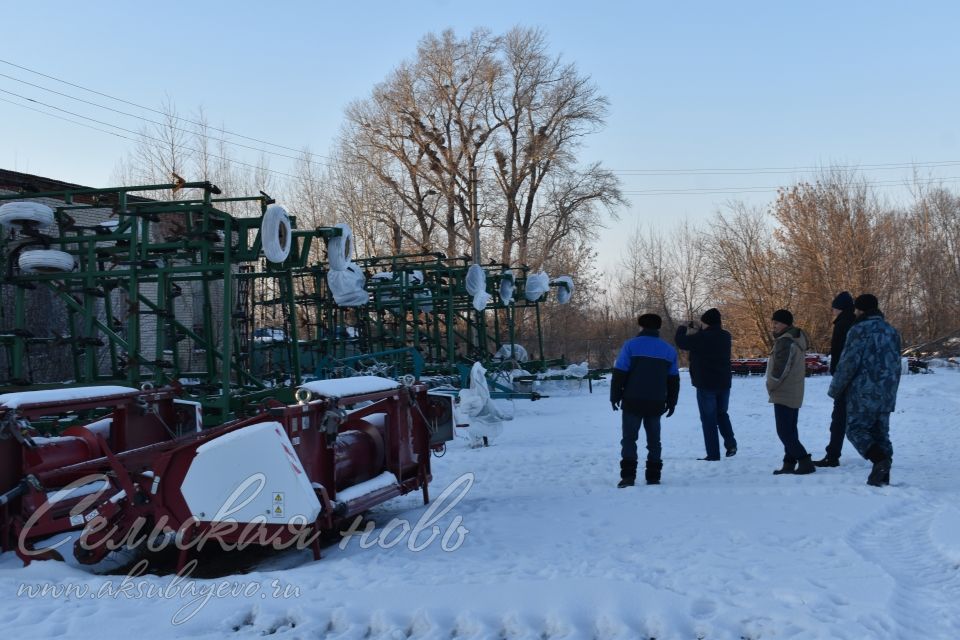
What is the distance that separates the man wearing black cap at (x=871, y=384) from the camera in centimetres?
659

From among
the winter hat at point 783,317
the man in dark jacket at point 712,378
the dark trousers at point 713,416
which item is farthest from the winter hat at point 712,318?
the winter hat at point 783,317

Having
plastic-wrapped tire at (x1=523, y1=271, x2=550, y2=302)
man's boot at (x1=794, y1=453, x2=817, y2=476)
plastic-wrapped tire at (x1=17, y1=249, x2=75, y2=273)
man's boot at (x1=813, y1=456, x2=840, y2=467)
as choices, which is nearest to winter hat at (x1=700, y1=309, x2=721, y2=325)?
man's boot at (x1=813, y1=456, x2=840, y2=467)

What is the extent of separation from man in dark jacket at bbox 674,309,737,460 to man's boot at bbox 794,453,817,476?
1.13 metres

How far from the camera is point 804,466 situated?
7.26 m

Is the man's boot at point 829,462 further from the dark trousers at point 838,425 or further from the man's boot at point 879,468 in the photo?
the man's boot at point 879,468

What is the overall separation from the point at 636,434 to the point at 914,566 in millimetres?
2839

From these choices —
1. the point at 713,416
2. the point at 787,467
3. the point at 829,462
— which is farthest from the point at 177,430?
the point at 829,462

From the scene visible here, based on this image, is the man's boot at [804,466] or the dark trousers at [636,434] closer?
the dark trousers at [636,434]

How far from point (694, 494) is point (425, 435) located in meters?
2.21

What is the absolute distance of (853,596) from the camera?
3.92 meters

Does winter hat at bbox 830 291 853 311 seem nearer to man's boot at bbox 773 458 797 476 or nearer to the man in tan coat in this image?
the man in tan coat

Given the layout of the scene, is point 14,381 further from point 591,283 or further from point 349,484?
point 591,283

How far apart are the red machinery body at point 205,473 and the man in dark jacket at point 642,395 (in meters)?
1.86

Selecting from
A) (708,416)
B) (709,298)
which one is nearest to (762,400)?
(708,416)
